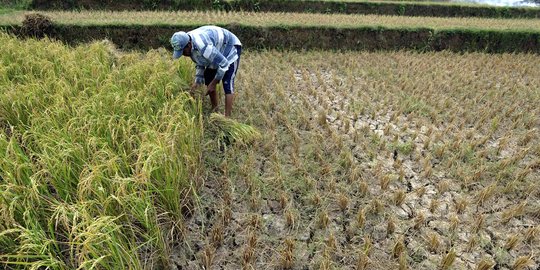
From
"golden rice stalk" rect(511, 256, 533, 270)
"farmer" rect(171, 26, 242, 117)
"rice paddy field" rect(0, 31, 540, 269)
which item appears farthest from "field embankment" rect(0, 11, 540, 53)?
"golden rice stalk" rect(511, 256, 533, 270)

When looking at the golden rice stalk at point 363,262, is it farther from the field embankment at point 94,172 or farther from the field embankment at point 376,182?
the field embankment at point 94,172

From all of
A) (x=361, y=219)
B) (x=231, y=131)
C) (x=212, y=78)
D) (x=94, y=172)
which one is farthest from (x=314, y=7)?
(x=94, y=172)

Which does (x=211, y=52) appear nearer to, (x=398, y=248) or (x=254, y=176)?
(x=254, y=176)

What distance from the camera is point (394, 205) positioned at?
2.48 m

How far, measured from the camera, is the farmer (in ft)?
9.45

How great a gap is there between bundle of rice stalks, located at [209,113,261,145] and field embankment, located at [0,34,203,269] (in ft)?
0.80

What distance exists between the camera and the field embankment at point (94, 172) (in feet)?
5.21

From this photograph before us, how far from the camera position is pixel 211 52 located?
293 centimetres

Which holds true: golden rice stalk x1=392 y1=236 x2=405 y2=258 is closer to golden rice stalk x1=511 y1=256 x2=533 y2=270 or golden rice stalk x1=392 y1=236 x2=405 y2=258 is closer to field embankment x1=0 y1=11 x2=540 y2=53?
golden rice stalk x1=511 y1=256 x2=533 y2=270

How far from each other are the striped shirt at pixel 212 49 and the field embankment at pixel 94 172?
423mm

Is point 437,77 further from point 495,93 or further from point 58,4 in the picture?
point 58,4

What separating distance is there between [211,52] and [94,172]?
5.09ft

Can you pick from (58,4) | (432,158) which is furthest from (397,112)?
(58,4)

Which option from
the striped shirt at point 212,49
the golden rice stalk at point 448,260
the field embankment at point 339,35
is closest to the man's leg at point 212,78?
the striped shirt at point 212,49
